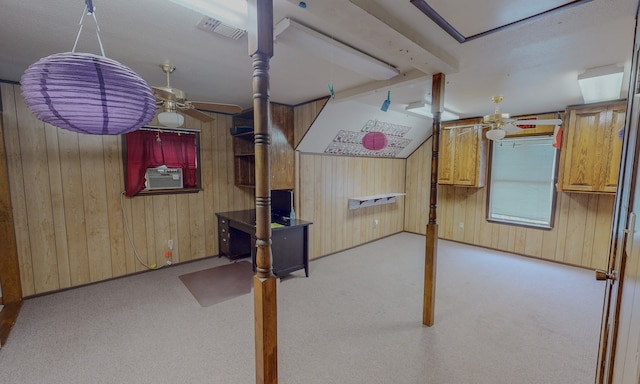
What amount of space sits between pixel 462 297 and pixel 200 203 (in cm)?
371

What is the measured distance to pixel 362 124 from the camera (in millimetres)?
4094

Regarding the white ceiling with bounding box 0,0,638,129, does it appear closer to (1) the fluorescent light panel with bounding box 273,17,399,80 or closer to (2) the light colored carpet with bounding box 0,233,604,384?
(1) the fluorescent light panel with bounding box 273,17,399,80

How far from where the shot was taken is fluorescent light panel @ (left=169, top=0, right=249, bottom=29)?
1.37 metres

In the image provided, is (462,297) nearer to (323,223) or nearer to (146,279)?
(323,223)

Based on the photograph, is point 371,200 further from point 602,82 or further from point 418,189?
point 602,82

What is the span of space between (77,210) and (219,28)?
9.46 feet

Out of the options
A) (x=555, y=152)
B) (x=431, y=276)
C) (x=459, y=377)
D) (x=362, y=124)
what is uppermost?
(x=362, y=124)

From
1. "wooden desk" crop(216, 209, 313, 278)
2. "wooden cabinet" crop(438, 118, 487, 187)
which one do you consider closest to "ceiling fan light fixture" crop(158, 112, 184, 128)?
"wooden desk" crop(216, 209, 313, 278)

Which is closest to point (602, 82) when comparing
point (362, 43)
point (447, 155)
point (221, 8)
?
point (447, 155)

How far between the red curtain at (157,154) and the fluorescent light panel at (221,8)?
2073 millimetres

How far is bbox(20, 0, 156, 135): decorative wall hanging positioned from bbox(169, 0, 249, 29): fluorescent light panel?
17.5 inches

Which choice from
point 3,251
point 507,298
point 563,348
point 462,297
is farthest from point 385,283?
point 3,251

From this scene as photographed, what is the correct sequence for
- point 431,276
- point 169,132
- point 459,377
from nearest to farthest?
point 459,377
point 431,276
point 169,132

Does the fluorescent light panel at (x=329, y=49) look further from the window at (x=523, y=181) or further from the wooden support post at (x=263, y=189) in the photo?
the window at (x=523, y=181)
